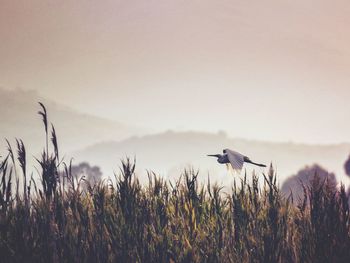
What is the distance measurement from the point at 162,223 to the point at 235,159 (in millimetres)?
1833

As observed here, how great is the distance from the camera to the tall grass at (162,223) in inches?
246

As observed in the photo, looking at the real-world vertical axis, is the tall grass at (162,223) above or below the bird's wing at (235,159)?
below

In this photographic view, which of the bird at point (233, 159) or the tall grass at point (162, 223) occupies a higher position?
the bird at point (233, 159)

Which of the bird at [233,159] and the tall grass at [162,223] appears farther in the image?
the bird at [233,159]

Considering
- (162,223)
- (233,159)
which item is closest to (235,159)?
(233,159)

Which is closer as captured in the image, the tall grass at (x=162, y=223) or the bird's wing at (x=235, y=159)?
the tall grass at (x=162, y=223)

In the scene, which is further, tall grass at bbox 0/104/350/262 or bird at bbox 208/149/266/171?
bird at bbox 208/149/266/171

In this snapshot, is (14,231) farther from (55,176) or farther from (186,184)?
(186,184)

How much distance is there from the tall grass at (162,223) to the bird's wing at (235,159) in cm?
38

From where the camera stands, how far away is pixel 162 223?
6.79 m

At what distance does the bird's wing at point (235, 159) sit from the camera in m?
7.52

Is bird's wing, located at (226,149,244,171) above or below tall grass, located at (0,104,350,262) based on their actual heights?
above

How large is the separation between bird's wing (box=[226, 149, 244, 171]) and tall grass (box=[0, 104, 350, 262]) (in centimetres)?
38

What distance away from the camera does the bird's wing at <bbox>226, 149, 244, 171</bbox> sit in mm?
7523
